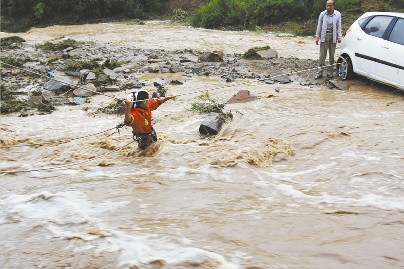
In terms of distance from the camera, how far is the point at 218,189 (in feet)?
17.7

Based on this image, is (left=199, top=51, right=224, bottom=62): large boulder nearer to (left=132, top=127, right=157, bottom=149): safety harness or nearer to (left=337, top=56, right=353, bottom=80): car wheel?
(left=337, top=56, right=353, bottom=80): car wheel

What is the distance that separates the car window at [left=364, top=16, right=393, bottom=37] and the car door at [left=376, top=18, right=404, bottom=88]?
239mm

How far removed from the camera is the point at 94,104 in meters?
9.76

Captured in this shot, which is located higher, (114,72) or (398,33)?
(398,33)

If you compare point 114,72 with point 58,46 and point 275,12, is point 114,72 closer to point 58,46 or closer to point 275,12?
point 58,46

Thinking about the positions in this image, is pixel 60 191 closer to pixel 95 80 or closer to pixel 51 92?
pixel 51 92

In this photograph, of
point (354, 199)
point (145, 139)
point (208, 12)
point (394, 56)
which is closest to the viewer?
point (354, 199)

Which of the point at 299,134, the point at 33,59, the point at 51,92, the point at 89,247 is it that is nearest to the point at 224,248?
the point at 89,247

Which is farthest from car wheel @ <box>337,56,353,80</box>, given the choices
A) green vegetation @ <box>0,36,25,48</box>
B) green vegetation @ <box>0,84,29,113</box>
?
green vegetation @ <box>0,36,25,48</box>

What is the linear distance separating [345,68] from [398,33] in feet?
5.39

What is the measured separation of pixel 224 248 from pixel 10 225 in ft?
7.60

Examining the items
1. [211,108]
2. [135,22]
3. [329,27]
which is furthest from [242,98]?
[135,22]

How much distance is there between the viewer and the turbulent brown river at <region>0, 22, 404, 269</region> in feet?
13.2

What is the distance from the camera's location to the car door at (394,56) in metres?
8.20
